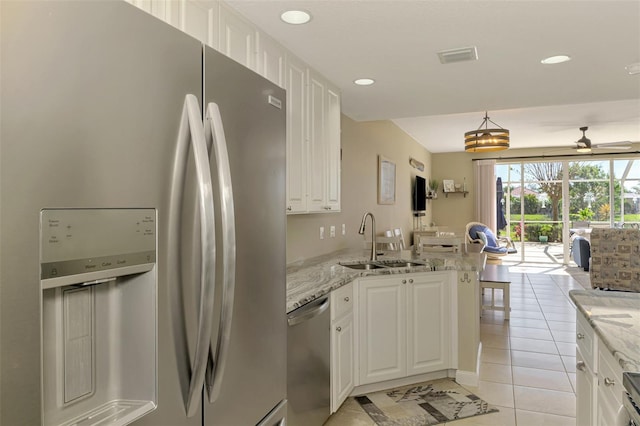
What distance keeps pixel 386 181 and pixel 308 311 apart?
421 centimetres

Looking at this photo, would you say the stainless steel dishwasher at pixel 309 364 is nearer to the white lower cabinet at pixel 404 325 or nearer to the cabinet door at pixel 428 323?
the white lower cabinet at pixel 404 325

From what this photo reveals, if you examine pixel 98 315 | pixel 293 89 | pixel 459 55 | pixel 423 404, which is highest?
pixel 459 55

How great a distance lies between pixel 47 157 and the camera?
29.1 inches

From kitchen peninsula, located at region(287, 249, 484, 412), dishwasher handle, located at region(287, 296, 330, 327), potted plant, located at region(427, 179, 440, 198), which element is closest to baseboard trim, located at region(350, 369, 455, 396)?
kitchen peninsula, located at region(287, 249, 484, 412)

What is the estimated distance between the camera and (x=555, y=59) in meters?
2.79

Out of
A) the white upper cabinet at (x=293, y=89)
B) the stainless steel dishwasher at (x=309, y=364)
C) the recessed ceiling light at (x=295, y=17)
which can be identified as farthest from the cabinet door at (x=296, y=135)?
the stainless steel dishwasher at (x=309, y=364)

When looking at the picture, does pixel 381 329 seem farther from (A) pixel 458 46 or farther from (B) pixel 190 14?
(B) pixel 190 14

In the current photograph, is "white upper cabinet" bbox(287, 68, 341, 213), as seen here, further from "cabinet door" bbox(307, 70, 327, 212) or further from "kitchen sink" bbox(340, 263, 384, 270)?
"kitchen sink" bbox(340, 263, 384, 270)

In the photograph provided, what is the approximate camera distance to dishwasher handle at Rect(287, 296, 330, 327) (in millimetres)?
1981

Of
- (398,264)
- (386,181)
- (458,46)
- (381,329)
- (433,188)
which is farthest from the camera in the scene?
(433,188)

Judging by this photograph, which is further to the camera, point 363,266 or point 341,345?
point 363,266

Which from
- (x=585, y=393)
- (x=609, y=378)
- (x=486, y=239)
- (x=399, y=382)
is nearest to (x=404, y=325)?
(x=399, y=382)

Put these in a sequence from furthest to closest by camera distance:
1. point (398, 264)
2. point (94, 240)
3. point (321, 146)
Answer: point (398, 264), point (321, 146), point (94, 240)

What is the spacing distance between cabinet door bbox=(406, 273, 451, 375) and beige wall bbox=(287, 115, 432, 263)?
0.98m
